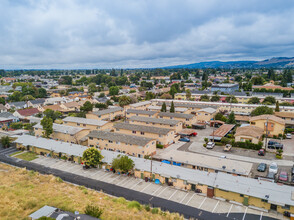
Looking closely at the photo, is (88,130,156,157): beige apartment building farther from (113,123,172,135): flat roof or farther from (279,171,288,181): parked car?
(279,171,288,181): parked car

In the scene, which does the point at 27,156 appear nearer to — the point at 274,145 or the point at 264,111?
the point at 274,145

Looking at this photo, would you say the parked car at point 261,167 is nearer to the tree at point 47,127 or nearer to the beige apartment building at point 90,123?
the beige apartment building at point 90,123

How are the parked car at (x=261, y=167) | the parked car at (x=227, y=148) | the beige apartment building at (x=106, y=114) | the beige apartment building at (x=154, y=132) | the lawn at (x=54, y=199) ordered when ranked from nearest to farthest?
the lawn at (x=54, y=199)
the parked car at (x=261, y=167)
the parked car at (x=227, y=148)
the beige apartment building at (x=154, y=132)
the beige apartment building at (x=106, y=114)

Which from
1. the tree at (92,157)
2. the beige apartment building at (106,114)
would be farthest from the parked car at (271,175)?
the beige apartment building at (106,114)

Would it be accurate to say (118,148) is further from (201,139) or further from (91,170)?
(201,139)

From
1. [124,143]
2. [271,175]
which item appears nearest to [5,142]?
[124,143]
